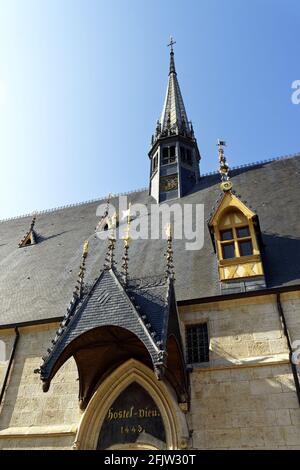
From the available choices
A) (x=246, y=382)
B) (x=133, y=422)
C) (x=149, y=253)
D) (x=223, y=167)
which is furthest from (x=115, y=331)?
(x=223, y=167)

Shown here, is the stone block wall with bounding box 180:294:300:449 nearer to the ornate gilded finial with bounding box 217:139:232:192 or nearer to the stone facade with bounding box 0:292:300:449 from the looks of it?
the stone facade with bounding box 0:292:300:449

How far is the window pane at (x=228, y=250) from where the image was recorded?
36.2ft

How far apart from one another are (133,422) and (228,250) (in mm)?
5083

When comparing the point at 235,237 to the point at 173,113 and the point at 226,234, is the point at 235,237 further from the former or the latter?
the point at 173,113

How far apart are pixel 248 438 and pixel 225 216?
595cm

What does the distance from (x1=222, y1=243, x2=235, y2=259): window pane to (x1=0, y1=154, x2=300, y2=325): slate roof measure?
0.63m

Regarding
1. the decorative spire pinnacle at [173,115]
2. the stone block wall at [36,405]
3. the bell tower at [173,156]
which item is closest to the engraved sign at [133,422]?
the stone block wall at [36,405]

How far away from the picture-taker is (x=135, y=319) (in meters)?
8.41

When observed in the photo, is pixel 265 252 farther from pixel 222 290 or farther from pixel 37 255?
pixel 37 255

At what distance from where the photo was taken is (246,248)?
1102cm

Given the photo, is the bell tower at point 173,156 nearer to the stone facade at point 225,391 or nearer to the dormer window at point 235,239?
the dormer window at point 235,239

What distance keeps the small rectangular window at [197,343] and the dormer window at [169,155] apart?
11.0 metres

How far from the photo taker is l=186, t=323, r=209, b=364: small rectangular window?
9.70 m

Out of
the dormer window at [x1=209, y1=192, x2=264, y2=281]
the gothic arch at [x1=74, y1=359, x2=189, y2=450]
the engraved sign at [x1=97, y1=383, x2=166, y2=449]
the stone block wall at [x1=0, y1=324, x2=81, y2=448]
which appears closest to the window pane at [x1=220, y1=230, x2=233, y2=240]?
the dormer window at [x1=209, y1=192, x2=264, y2=281]
